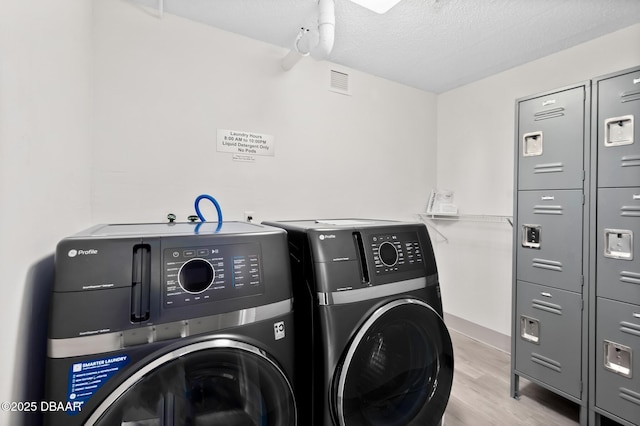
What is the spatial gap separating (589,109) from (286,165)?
78.4 inches

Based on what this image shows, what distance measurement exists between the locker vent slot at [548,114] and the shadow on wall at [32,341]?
263 cm

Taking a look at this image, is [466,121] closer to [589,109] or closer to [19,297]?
[589,109]

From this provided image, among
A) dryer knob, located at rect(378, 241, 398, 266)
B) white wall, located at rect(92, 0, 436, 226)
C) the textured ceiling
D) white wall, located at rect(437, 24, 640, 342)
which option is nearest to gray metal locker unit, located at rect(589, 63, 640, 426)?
the textured ceiling

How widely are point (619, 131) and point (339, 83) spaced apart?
1.94 m

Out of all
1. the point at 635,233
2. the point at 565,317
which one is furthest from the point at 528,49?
the point at 565,317

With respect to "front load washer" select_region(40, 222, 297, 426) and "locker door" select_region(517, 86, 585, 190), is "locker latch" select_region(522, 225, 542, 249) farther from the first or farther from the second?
"front load washer" select_region(40, 222, 297, 426)

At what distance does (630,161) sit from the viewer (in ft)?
5.18

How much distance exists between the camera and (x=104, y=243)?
2.58 ft

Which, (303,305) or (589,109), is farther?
(589,109)

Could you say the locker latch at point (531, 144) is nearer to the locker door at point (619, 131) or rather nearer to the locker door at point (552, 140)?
the locker door at point (552, 140)

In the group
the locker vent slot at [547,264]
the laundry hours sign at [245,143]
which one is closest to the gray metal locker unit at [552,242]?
the locker vent slot at [547,264]

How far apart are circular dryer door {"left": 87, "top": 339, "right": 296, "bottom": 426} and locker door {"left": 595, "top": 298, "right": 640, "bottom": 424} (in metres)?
1.84

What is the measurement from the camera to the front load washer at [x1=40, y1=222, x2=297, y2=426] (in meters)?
0.72

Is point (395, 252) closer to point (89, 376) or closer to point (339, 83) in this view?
point (89, 376)
